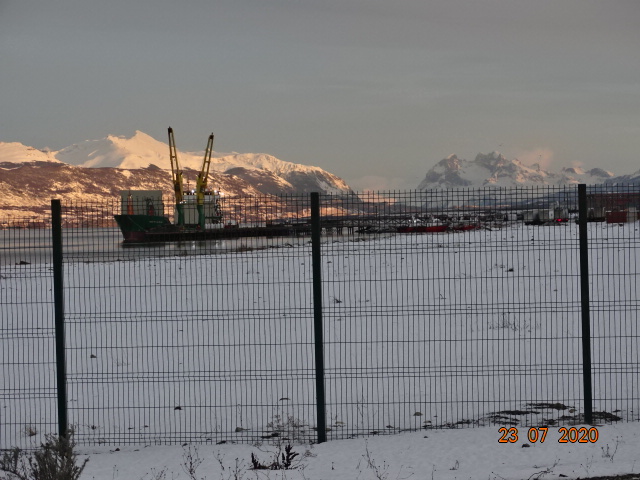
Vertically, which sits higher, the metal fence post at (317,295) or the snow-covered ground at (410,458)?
the metal fence post at (317,295)

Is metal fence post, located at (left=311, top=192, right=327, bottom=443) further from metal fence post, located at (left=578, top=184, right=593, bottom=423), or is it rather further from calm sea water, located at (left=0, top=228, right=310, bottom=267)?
metal fence post, located at (left=578, top=184, right=593, bottom=423)

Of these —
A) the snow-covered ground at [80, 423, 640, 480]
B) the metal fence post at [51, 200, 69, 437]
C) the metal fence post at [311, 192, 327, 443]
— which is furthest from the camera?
the metal fence post at [51, 200, 69, 437]

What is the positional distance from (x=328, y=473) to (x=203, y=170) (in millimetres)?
109749

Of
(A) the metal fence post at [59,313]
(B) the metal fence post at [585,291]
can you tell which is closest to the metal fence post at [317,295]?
(A) the metal fence post at [59,313]

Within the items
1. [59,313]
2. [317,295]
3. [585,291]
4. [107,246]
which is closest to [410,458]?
[317,295]

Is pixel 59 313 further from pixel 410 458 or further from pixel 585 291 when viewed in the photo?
pixel 585 291

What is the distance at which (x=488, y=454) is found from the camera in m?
8.15

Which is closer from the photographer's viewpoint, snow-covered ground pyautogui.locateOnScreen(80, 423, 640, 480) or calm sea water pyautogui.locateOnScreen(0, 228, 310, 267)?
snow-covered ground pyautogui.locateOnScreen(80, 423, 640, 480)

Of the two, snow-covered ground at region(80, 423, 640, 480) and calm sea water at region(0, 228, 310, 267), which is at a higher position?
calm sea water at region(0, 228, 310, 267)

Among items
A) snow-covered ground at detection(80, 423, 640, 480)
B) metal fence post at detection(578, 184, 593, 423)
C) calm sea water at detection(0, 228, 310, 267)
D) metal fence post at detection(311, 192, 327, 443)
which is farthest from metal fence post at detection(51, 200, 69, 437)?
metal fence post at detection(578, 184, 593, 423)

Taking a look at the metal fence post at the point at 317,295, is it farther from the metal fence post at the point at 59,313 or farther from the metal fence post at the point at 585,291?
the metal fence post at the point at 585,291

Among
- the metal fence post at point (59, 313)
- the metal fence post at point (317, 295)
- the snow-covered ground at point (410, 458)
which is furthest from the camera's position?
the metal fence post at point (59, 313)

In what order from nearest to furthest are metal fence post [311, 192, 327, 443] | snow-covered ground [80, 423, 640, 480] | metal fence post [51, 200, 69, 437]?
snow-covered ground [80, 423, 640, 480] < metal fence post [311, 192, 327, 443] < metal fence post [51, 200, 69, 437]

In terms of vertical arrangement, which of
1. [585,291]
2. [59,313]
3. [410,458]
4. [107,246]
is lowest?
[410,458]
